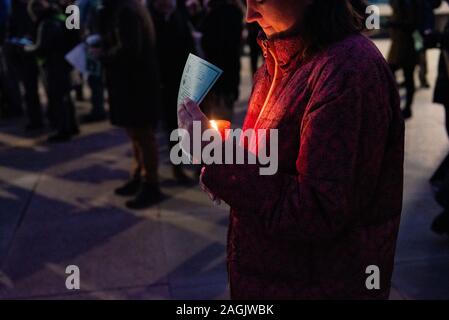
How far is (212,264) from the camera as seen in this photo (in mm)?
3557

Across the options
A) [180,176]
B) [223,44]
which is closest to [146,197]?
[180,176]

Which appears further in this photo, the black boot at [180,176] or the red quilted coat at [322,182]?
the black boot at [180,176]

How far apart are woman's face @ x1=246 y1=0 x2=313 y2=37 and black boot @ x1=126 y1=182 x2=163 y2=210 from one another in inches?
135

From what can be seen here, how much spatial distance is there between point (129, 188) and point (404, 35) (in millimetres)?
4092

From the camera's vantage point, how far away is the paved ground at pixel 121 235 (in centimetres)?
330

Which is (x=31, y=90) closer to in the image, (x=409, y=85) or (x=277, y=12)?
Result: (x=409, y=85)

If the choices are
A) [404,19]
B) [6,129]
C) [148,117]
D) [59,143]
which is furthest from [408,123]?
[6,129]

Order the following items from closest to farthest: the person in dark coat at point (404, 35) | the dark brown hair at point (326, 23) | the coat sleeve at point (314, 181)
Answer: the coat sleeve at point (314, 181)
the dark brown hair at point (326, 23)
the person in dark coat at point (404, 35)

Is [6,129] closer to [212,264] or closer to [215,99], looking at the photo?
[215,99]

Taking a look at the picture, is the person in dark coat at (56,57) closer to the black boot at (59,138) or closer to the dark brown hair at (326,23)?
the black boot at (59,138)

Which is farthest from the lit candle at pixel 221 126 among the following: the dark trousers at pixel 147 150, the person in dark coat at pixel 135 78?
the dark trousers at pixel 147 150

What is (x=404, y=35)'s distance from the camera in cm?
660

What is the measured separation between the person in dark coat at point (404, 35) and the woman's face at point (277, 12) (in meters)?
5.75

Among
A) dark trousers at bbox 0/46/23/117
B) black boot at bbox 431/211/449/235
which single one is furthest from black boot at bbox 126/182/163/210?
dark trousers at bbox 0/46/23/117
